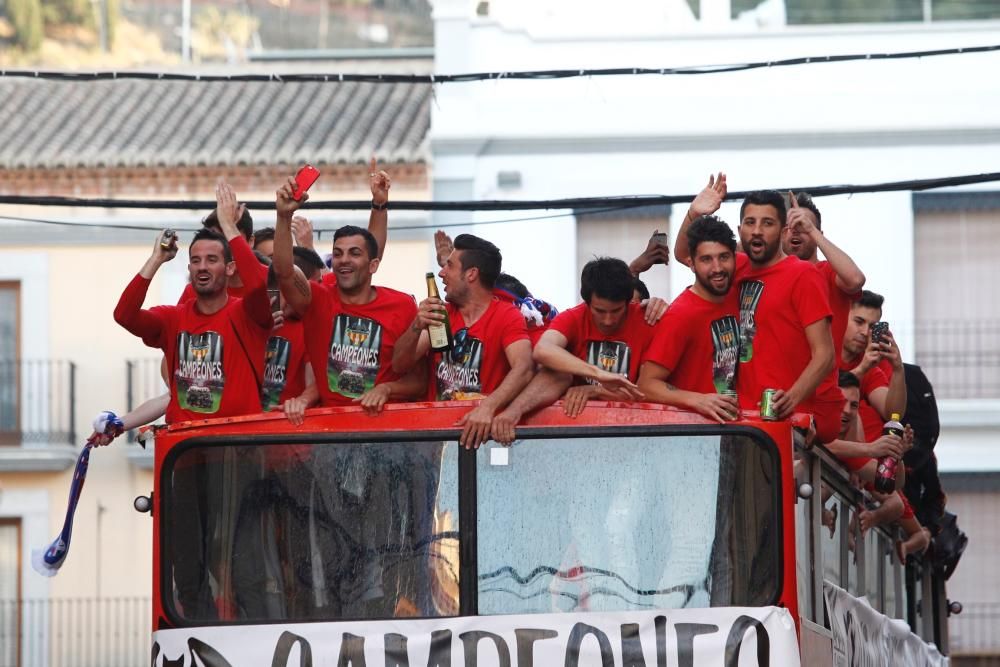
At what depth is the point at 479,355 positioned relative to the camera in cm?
934

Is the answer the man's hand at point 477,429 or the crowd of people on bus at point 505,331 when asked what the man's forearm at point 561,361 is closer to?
the crowd of people on bus at point 505,331

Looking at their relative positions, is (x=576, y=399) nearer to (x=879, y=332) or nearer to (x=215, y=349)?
(x=215, y=349)

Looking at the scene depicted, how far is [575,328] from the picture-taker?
934 cm

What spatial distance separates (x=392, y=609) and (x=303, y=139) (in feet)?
56.7

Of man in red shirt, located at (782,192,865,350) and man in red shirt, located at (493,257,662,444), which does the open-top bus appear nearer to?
man in red shirt, located at (493,257,662,444)

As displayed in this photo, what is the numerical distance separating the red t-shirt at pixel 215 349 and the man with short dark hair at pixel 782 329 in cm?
206

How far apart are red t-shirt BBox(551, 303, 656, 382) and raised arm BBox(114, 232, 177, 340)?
6.54ft

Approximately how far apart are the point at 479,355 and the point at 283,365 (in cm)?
112

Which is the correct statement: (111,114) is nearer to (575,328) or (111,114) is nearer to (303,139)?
(303,139)

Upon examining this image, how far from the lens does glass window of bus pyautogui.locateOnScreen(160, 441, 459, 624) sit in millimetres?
8711

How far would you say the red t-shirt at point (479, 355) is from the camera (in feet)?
30.6

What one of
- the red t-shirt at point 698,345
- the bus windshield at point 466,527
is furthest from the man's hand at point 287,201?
the red t-shirt at point 698,345

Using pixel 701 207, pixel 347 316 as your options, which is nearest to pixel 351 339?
pixel 347 316

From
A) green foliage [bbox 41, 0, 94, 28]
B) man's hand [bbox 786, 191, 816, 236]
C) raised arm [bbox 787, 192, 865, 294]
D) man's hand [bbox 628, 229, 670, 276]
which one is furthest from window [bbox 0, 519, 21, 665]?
green foliage [bbox 41, 0, 94, 28]
